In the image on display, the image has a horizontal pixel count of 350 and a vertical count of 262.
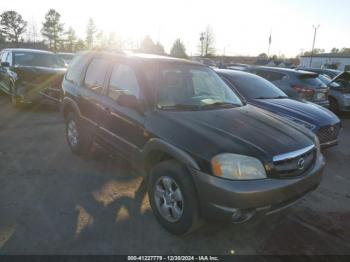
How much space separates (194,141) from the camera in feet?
9.14

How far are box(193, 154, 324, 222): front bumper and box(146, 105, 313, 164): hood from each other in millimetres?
233

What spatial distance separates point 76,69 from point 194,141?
3281 mm

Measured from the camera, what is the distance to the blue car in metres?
5.32

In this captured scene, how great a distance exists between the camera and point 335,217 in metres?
3.57

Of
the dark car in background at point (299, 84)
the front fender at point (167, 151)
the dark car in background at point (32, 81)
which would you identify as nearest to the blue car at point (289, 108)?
the dark car in background at point (299, 84)

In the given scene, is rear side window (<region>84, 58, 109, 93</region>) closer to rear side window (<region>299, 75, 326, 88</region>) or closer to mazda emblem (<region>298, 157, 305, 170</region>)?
mazda emblem (<region>298, 157, 305, 170</region>)

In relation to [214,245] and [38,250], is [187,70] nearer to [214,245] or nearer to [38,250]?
[214,245]

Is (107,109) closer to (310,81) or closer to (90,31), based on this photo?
(310,81)

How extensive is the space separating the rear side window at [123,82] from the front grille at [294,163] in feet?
5.78

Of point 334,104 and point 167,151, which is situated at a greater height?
point 167,151

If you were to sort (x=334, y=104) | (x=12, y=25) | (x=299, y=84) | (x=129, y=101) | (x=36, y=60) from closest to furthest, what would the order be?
(x=129, y=101) → (x=299, y=84) → (x=36, y=60) → (x=334, y=104) → (x=12, y=25)

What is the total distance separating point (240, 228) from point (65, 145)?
3.97 meters

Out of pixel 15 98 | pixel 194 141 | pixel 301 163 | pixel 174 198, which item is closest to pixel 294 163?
pixel 301 163

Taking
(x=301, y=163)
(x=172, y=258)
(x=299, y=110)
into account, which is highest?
(x=299, y=110)
